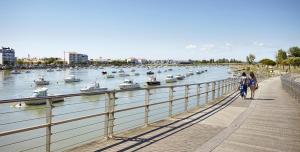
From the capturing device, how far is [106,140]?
666cm

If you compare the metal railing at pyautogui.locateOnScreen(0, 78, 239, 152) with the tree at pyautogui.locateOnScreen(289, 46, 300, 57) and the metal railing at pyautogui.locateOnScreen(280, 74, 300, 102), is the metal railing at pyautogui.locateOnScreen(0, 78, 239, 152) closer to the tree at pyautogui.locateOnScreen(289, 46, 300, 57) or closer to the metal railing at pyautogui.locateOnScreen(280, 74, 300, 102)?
the metal railing at pyautogui.locateOnScreen(280, 74, 300, 102)

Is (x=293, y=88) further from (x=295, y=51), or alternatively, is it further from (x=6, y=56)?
(x=6, y=56)

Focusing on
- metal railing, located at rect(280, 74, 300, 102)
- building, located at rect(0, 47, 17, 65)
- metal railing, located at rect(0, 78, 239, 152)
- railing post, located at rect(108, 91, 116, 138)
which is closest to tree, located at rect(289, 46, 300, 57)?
metal railing, located at rect(0, 78, 239, 152)

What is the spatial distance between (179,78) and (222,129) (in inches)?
3235

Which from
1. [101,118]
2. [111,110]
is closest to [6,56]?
[101,118]

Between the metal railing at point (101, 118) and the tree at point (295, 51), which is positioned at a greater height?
the tree at point (295, 51)

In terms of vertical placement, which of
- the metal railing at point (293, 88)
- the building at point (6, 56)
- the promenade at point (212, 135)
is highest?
the building at point (6, 56)

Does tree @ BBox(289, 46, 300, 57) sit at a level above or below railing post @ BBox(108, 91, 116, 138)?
above

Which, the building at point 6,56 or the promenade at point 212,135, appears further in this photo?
the building at point 6,56

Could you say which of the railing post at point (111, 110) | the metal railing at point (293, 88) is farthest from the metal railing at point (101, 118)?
the metal railing at point (293, 88)

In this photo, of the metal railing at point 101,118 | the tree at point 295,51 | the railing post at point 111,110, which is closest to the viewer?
the metal railing at point 101,118

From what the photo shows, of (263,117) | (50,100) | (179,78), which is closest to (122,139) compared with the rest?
(50,100)

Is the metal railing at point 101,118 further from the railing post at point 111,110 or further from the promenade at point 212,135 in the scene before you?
the promenade at point 212,135

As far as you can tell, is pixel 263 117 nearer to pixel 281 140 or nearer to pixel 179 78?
pixel 281 140
